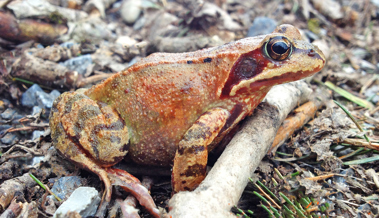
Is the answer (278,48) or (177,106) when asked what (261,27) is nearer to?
(278,48)

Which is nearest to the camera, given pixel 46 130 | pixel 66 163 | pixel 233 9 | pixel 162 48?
pixel 66 163

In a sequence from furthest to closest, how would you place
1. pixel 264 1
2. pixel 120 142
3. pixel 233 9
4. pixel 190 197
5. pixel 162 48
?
pixel 264 1, pixel 233 9, pixel 162 48, pixel 120 142, pixel 190 197

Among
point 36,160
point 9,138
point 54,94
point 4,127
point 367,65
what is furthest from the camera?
point 367,65

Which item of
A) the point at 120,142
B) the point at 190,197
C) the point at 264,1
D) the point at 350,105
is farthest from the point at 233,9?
the point at 190,197

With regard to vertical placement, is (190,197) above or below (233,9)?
below

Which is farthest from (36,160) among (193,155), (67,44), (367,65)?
(367,65)

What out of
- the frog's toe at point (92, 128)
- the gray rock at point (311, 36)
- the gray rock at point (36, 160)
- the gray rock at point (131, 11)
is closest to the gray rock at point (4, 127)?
the gray rock at point (36, 160)

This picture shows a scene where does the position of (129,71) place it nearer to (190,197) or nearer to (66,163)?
(66,163)
